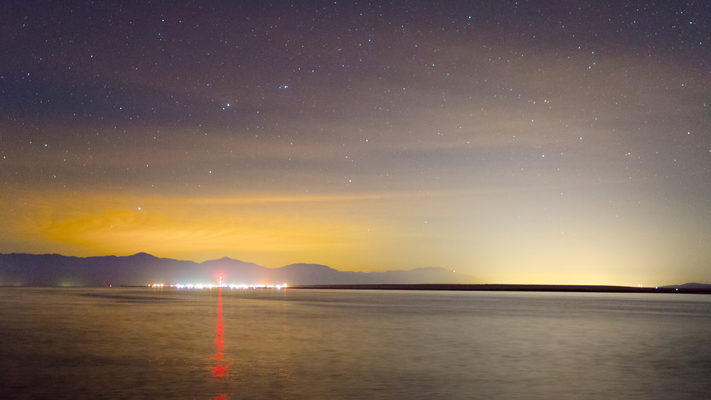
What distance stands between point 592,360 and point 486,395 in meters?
8.75

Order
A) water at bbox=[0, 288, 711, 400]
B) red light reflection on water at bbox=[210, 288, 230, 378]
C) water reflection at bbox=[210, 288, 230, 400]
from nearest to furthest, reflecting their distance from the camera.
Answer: water at bbox=[0, 288, 711, 400]
water reflection at bbox=[210, 288, 230, 400]
red light reflection on water at bbox=[210, 288, 230, 378]

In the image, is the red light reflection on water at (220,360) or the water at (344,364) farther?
the red light reflection on water at (220,360)

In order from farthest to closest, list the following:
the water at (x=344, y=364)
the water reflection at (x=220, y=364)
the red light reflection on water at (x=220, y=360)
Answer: the red light reflection on water at (x=220, y=360) → the water reflection at (x=220, y=364) → the water at (x=344, y=364)

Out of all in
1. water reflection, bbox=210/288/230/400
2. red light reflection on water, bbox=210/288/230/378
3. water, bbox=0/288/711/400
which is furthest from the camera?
red light reflection on water, bbox=210/288/230/378

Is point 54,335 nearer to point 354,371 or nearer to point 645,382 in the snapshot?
point 354,371

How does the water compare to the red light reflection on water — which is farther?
the red light reflection on water

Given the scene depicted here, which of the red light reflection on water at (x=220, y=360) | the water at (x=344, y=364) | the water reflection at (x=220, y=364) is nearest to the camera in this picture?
the water at (x=344, y=364)

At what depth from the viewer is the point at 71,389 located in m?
15.3

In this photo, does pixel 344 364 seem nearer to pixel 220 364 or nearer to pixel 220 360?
pixel 220 364

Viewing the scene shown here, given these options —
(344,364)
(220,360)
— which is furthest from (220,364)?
(344,364)

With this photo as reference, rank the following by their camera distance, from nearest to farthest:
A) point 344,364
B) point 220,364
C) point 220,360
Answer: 1. point 220,364
2. point 344,364
3. point 220,360

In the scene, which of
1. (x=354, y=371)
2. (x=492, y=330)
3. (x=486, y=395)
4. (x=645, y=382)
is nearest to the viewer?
(x=486, y=395)

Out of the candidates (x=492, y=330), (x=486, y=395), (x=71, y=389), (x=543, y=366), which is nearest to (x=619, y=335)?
(x=492, y=330)

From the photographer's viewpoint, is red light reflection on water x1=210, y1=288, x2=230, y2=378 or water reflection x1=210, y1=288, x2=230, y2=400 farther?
red light reflection on water x1=210, y1=288, x2=230, y2=378
